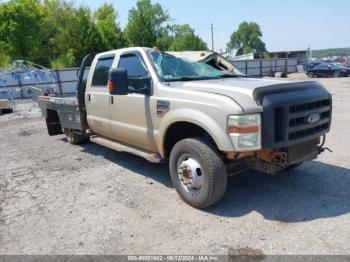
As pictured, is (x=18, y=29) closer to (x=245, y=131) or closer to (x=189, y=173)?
(x=189, y=173)

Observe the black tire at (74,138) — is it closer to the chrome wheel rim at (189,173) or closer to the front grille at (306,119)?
the chrome wheel rim at (189,173)

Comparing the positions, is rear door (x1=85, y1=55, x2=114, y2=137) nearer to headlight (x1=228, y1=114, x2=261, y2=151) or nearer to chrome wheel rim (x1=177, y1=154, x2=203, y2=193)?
chrome wheel rim (x1=177, y1=154, x2=203, y2=193)

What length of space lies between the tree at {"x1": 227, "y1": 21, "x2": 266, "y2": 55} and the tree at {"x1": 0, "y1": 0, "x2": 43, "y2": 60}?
315 feet

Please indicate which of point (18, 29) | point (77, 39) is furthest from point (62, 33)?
point (18, 29)

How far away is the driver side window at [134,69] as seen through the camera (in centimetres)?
499

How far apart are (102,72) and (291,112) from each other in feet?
11.4

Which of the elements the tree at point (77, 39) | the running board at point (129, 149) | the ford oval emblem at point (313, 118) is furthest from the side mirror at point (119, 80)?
the tree at point (77, 39)

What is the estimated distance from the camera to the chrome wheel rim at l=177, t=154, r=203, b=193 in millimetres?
4293

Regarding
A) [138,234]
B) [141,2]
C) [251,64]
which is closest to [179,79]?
[138,234]

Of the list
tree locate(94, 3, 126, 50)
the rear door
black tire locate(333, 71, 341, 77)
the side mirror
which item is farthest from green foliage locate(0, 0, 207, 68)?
the side mirror

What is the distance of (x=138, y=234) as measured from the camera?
3.88m

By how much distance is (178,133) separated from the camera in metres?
4.84

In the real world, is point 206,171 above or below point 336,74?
above

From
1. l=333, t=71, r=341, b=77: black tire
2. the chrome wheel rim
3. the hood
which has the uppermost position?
the hood
